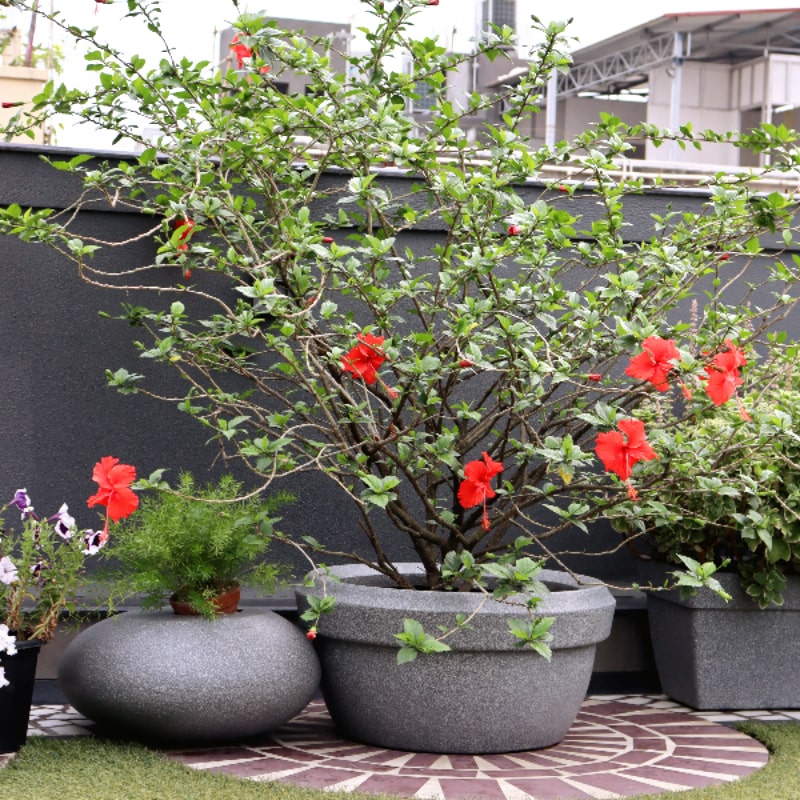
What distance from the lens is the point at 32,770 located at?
3.50 metres

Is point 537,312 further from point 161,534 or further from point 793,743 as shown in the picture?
point 793,743

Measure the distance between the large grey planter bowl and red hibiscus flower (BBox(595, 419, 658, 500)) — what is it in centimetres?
67

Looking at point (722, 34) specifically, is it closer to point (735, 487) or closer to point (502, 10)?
point (502, 10)

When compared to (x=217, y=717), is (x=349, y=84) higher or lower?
higher

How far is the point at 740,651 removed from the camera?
459cm

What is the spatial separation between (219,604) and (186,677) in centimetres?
33

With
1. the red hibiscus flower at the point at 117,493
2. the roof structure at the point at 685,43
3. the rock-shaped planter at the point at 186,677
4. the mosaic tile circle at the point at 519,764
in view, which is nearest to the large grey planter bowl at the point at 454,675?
the mosaic tile circle at the point at 519,764

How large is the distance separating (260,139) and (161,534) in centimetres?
131

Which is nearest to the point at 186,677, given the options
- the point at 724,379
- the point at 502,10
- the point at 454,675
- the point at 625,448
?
the point at 454,675

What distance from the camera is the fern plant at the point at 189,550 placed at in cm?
390

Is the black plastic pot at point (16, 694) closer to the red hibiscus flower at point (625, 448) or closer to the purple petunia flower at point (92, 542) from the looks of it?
the purple petunia flower at point (92, 542)

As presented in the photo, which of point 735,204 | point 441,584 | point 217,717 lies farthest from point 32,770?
point 735,204

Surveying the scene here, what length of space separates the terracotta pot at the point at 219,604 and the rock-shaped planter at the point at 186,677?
41 mm

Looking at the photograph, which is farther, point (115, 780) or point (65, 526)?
point (65, 526)
